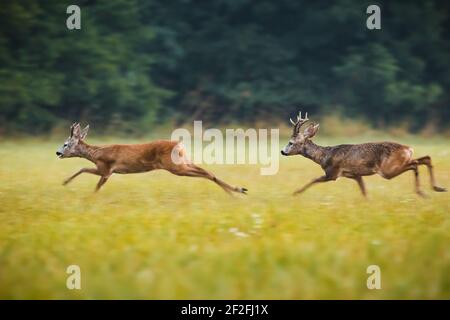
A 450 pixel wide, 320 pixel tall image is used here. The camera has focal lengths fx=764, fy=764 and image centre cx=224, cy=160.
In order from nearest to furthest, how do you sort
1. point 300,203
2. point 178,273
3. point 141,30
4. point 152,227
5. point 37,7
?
point 178,273
point 152,227
point 300,203
point 37,7
point 141,30

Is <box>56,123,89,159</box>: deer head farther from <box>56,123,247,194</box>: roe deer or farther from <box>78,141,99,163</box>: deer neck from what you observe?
<box>56,123,247,194</box>: roe deer

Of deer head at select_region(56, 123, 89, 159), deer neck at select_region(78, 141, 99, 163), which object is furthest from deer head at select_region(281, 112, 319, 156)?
deer head at select_region(56, 123, 89, 159)

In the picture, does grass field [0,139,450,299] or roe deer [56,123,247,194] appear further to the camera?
roe deer [56,123,247,194]

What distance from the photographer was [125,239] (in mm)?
5688

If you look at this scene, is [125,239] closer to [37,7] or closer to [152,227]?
[152,227]

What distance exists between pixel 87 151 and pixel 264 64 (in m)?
12.2

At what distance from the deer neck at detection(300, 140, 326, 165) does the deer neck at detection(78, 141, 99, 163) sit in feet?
7.70

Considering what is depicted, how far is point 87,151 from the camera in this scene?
8.66 meters

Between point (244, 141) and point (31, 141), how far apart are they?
475 cm

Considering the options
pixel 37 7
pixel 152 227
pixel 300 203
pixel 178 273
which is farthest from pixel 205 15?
pixel 178 273

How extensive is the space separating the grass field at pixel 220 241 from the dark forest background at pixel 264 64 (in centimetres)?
977

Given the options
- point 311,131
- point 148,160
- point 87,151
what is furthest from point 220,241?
point 87,151

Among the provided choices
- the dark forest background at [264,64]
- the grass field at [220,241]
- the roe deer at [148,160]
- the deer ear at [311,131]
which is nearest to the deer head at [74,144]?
the roe deer at [148,160]

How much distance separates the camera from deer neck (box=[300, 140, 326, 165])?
27.5 ft
